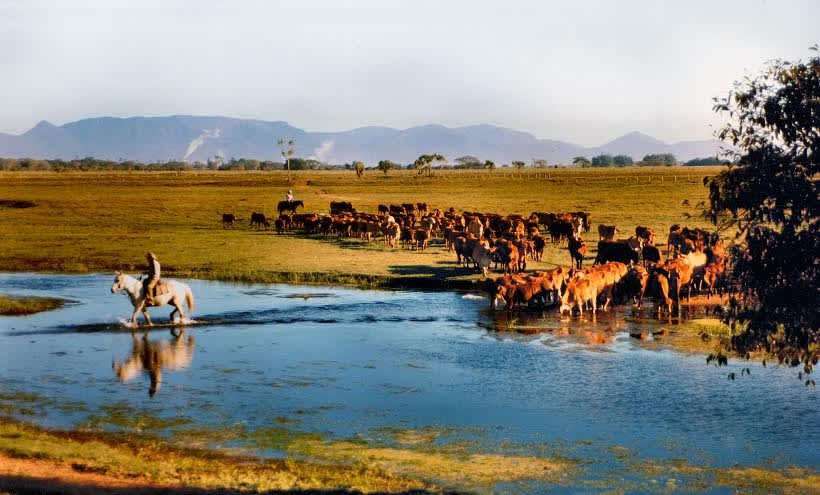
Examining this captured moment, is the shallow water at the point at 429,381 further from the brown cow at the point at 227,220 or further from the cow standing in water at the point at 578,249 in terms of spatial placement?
the brown cow at the point at 227,220

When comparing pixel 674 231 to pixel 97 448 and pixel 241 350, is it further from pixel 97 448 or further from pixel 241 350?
pixel 97 448

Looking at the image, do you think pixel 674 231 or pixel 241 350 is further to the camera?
pixel 674 231

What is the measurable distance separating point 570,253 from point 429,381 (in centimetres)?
2002

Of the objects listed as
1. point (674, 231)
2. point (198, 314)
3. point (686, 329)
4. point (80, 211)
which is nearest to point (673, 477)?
point (686, 329)

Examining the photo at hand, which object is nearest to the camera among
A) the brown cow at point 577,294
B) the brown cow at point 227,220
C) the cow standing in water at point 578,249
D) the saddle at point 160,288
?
the saddle at point 160,288

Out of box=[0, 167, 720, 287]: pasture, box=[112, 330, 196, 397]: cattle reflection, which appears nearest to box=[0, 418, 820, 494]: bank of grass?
box=[112, 330, 196, 397]: cattle reflection

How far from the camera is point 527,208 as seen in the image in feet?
224

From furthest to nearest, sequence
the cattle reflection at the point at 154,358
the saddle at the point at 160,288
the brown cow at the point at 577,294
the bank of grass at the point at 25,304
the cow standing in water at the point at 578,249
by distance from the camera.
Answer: the cow standing in water at the point at 578,249, the bank of grass at the point at 25,304, the brown cow at the point at 577,294, the saddle at the point at 160,288, the cattle reflection at the point at 154,358

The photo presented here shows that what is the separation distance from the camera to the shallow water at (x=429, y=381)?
54.1ft

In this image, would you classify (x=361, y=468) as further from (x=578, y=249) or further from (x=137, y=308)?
(x=578, y=249)

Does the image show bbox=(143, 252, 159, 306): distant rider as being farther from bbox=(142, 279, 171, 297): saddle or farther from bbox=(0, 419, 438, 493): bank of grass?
bbox=(0, 419, 438, 493): bank of grass

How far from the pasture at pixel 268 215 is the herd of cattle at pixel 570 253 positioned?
114 cm

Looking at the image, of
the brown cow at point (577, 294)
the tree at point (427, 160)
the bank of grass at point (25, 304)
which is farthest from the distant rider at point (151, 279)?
the tree at point (427, 160)

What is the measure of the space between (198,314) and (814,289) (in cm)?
2128
